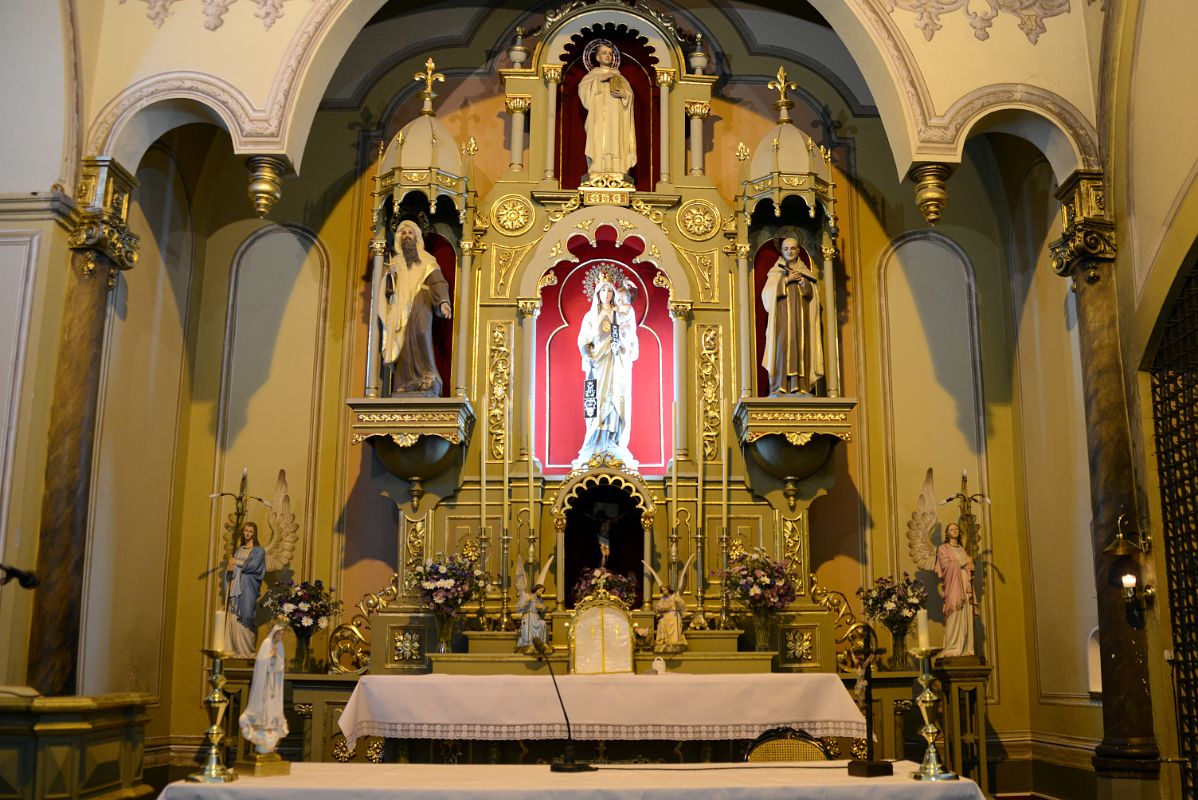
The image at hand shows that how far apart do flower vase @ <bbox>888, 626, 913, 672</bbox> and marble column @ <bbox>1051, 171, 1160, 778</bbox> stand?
1.77 meters

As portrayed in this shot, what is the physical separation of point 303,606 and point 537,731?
2.69 m

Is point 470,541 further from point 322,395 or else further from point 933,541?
point 933,541

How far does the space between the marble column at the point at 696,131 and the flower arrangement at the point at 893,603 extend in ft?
13.5

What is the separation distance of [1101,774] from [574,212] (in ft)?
20.5

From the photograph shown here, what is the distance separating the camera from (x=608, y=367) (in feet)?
36.2

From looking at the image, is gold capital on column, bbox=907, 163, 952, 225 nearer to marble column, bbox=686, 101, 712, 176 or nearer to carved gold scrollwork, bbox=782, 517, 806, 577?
marble column, bbox=686, 101, 712, 176

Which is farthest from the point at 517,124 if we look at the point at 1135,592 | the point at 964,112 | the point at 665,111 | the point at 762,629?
the point at 1135,592

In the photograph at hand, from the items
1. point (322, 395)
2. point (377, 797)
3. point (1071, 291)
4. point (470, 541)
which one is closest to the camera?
point (377, 797)

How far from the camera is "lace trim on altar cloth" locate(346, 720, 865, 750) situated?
8.36m

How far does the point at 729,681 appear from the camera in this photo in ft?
27.9

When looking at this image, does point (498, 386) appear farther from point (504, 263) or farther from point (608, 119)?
point (608, 119)

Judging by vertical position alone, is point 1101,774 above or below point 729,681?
below

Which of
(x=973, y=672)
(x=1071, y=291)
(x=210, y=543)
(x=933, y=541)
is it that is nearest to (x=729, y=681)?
(x=973, y=672)

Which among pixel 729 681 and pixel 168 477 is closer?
pixel 729 681
